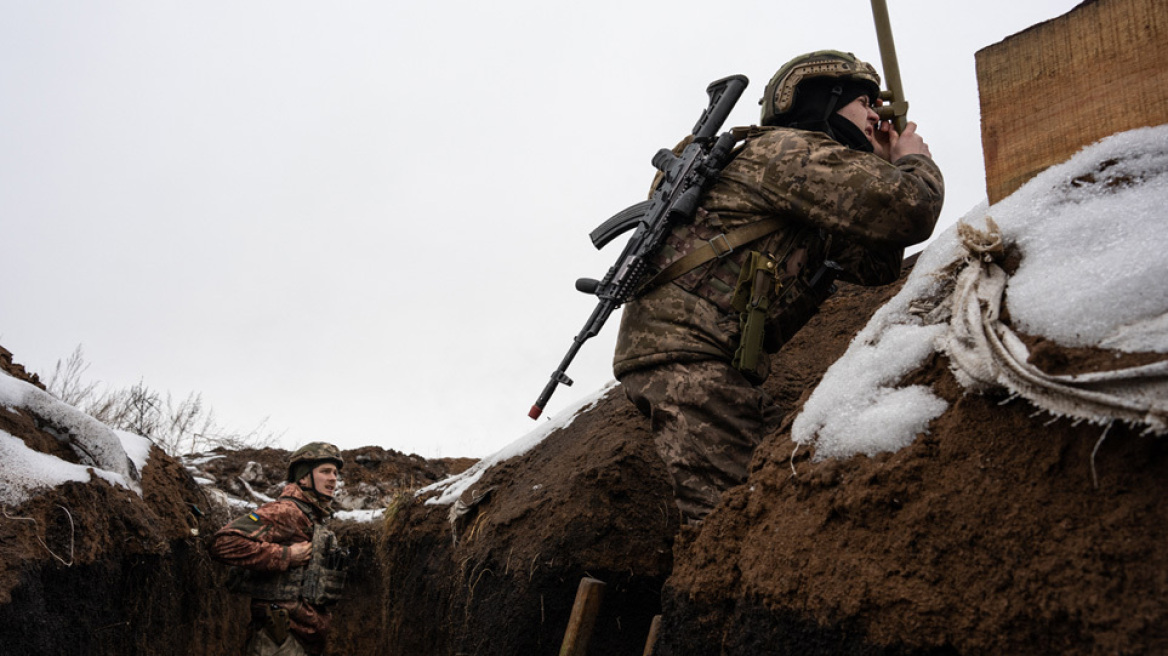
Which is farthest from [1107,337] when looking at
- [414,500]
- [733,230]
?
[414,500]

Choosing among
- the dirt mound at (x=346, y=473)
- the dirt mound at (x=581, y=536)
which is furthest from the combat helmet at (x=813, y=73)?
the dirt mound at (x=346, y=473)

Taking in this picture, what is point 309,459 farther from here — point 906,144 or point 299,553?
point 906,144

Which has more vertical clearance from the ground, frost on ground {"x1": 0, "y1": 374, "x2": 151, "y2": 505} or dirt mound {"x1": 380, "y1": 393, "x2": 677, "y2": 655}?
frost on ground {"x1": 0, "y1": 374, "x2": 151, "y2": 505}

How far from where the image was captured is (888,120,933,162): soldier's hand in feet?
10.2

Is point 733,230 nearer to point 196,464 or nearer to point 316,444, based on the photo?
point 316,444

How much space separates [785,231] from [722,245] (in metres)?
0.24

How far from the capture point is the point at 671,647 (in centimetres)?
215

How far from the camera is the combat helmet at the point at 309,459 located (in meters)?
5.52

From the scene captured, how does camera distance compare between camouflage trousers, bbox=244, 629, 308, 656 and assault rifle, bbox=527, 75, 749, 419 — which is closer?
assault rifle, bbox=527, 75, 749, 419

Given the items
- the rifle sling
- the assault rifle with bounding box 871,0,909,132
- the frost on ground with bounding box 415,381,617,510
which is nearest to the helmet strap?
the assault rifle with bounding box 871,0,909,132

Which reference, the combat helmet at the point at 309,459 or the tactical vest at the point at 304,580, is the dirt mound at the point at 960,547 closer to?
the tactical vest at the point at 304,580

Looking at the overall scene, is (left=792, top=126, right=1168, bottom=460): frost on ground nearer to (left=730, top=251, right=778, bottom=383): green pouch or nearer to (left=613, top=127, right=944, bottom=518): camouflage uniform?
(left=613, top=127, right=944, bottom=518): camouflage uniform

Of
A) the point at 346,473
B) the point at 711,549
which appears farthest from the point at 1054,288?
the point at 346,473

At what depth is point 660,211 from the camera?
10.9ft
